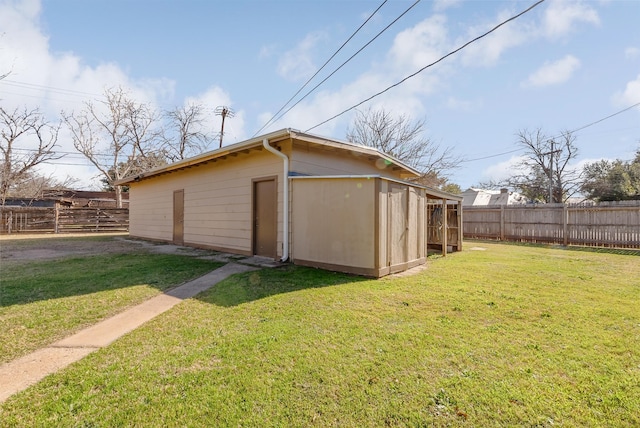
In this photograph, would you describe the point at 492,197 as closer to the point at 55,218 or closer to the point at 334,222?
the point at 334,222

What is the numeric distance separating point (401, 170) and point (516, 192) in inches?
1102

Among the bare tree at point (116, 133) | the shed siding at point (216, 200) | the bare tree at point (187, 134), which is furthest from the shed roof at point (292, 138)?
the bare tree at point (116, 133)

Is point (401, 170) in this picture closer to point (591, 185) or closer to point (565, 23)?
point (565, 23)

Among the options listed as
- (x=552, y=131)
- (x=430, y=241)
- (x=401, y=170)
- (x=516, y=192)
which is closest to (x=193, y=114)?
(x=401, y=170)

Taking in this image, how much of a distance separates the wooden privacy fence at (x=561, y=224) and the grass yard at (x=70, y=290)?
476 inches

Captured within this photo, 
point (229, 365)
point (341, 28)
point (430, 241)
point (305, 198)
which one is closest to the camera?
point (229, 365)

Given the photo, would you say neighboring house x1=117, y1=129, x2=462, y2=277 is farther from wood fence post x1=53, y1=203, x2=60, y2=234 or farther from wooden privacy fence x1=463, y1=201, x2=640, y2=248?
wood fence post x1=53, y1=203, x2=60, y2=234

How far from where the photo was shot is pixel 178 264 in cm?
670

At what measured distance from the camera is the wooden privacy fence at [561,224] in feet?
32.4

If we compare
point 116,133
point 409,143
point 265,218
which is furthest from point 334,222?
→ point 116,133

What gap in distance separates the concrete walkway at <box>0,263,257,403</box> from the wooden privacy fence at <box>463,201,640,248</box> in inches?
515

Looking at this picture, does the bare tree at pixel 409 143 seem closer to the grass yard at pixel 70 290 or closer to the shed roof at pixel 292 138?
the shed roof at pixel 292 138

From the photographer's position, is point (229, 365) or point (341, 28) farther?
point (341, 28)

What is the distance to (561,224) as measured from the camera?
11328 mm
